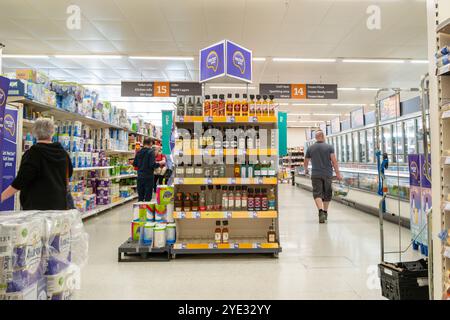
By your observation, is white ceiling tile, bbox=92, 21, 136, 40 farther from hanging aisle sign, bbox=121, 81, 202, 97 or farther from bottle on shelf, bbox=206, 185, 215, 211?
bottle on shelf, bbox=206, 185, 215, 211

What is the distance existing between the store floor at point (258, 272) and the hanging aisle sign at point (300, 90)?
619 centimetres

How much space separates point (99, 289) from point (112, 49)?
7.40 m

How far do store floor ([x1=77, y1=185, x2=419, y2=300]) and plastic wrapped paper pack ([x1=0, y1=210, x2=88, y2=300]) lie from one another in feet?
5.28

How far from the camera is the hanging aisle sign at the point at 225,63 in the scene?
4.17 meters

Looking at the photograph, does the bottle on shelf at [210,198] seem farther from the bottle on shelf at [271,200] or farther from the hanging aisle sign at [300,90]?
the hanging aisle sign at [300,90]

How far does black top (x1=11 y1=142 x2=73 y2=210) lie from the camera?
216 cm

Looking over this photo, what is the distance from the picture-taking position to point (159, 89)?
10211 mm

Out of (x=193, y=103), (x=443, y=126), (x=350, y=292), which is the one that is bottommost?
(x=350, y=292)

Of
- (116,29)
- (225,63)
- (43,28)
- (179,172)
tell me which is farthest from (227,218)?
(43,28)

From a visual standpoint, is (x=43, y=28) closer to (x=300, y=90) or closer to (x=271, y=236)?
(x=271, y=236)

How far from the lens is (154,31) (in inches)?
295

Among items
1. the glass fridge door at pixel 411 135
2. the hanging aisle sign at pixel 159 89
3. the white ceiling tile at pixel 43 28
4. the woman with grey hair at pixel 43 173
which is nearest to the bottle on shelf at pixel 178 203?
the woman with grey hair at pixel 43 173
